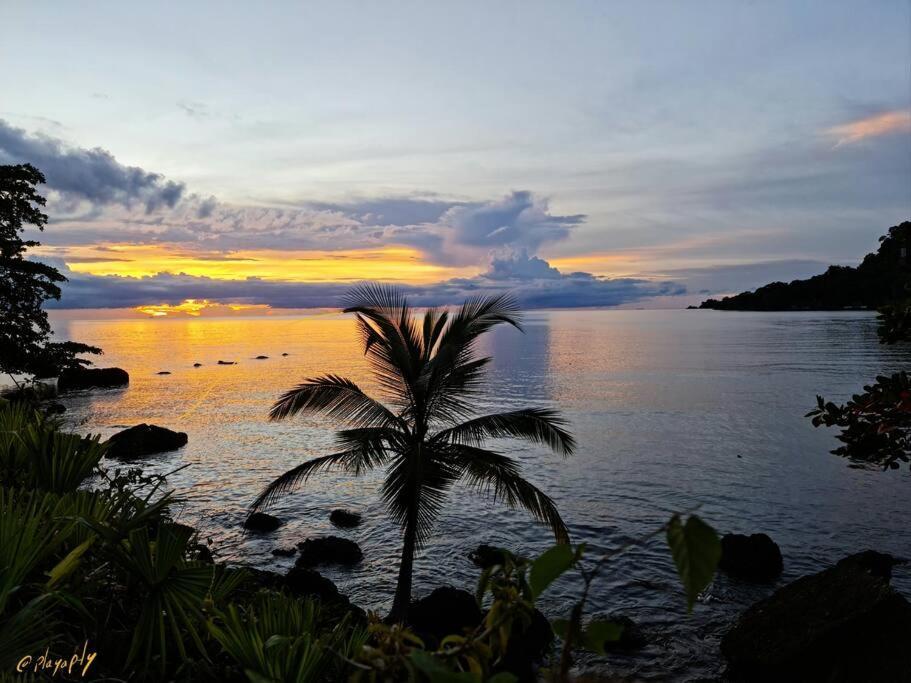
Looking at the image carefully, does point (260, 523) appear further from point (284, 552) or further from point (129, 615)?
point (129, 615)

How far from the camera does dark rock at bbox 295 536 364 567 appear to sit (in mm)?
20250

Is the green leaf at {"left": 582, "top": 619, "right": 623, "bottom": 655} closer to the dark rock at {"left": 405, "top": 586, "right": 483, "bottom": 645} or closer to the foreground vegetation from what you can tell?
the foreground vegetation

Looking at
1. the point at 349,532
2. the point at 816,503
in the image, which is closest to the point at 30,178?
the point at 349,532

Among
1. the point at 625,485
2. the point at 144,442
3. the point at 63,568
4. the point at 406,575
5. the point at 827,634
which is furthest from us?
the point at 144,442

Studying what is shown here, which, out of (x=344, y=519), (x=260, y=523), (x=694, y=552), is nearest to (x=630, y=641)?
(x=344, y=519)

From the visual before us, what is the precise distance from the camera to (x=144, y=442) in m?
37.1

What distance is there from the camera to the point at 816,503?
26.3 meters

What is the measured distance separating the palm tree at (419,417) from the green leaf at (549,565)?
11.6m

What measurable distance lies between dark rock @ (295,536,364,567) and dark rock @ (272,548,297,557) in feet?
1.37

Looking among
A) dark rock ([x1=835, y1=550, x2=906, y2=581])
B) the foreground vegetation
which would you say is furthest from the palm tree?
dark rock ([x1=835, y1=550, x2=906, y2=581])

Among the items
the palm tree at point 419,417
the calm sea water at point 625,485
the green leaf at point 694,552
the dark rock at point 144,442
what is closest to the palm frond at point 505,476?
the palm tree at point 419,417

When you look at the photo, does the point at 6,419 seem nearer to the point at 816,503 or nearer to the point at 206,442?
the point at 816,503

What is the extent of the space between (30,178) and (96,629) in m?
34.6

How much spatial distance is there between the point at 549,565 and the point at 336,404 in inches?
508
